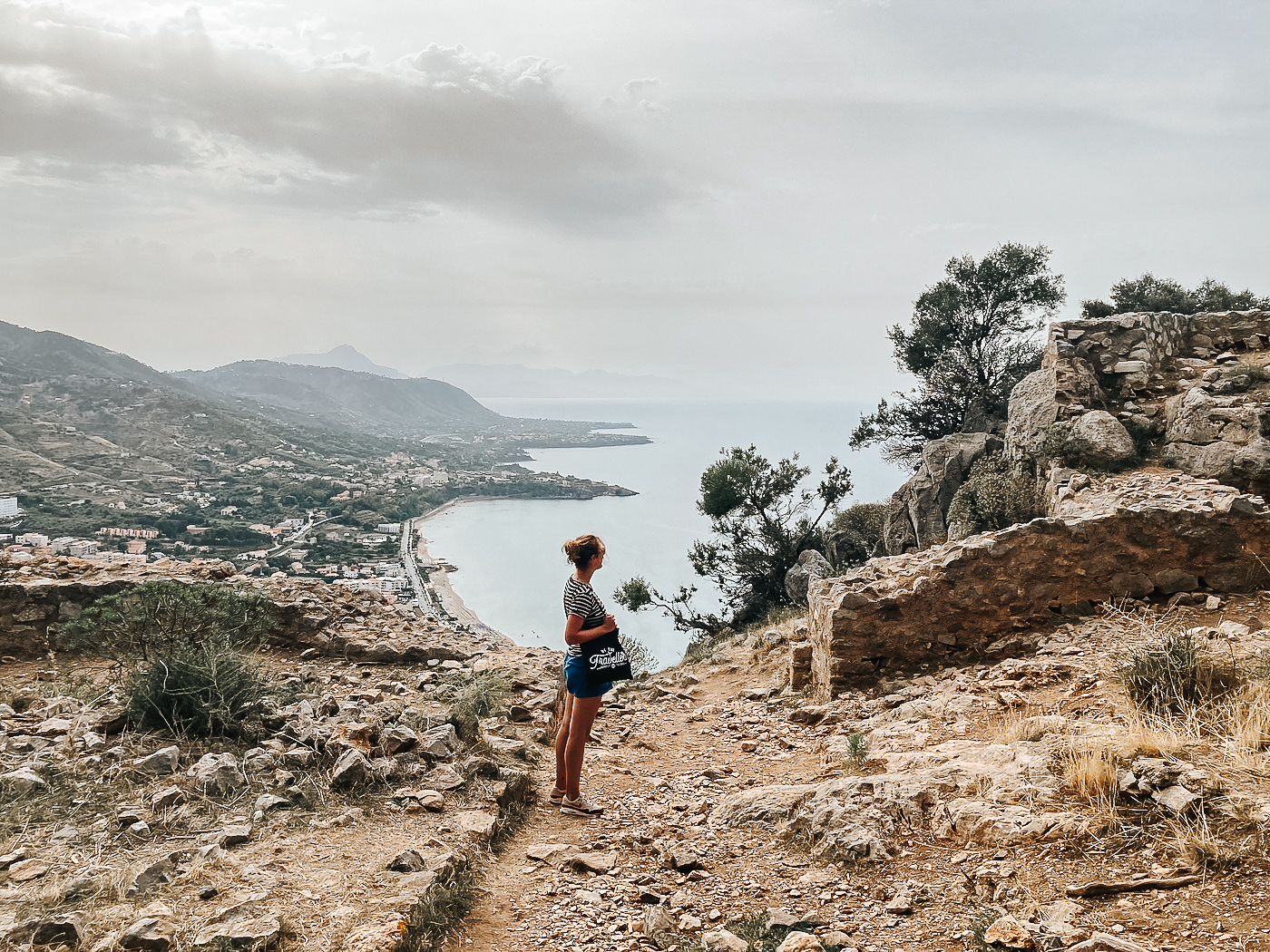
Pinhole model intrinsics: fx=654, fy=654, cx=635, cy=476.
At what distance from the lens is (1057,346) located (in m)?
13.4

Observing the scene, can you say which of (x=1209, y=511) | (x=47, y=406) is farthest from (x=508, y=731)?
(x=47, y=406)

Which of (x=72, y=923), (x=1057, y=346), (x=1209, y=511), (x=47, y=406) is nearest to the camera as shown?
(x=72, y=923)

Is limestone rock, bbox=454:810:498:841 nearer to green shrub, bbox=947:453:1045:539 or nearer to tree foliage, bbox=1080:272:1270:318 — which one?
green shrub, bbox=947:453:1045:539

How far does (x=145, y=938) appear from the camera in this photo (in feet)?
9.44

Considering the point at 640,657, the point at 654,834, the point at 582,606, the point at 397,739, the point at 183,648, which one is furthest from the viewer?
the point at 640,657

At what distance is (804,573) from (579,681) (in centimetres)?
1610

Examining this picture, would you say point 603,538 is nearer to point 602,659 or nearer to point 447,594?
point 447,594

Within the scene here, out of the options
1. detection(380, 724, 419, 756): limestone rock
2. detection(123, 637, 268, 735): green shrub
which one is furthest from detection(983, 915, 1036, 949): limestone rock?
detection(123, 637, 268, 735): green shrub

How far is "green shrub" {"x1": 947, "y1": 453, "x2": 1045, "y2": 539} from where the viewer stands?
38.4 ft

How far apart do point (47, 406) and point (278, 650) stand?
66070 millimetres

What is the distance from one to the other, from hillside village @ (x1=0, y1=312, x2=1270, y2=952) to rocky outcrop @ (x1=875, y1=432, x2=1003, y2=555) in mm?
6771

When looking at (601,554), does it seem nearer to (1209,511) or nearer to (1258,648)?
(1258,648)

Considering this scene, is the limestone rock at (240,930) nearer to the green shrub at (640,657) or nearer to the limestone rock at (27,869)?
the limestone rock at (27,869)

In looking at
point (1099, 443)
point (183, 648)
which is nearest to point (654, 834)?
point (183, 648)
